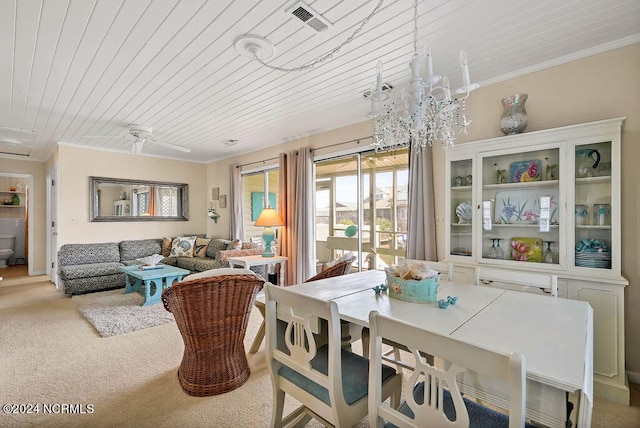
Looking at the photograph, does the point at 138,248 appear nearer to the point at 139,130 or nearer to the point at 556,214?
the point at 139,130

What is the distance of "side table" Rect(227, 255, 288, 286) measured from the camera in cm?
451

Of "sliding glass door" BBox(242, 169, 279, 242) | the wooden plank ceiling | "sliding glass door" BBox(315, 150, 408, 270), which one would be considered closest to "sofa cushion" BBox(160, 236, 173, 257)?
"sliding glass door" BBox(242, 169, 279, 242)

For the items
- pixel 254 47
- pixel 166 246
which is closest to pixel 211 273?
pixel 254 47

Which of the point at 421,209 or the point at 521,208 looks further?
the point at 421,209

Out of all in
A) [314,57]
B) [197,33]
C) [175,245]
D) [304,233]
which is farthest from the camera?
[175,245]

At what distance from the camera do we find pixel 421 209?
328 cm

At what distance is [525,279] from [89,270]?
569 cm

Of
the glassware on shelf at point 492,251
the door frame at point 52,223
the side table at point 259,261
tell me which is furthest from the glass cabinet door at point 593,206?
the door frame at point 52,223

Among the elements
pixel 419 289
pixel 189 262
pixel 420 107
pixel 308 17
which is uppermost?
pixel 308 17

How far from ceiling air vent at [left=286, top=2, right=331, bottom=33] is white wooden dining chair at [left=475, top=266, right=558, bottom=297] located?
205cm

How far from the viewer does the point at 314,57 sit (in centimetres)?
239

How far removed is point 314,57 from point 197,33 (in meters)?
0.86

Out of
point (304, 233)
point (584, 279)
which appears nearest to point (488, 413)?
point (584, 279)

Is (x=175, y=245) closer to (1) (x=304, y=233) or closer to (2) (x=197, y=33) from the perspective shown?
(1) (x=304, y=233)
